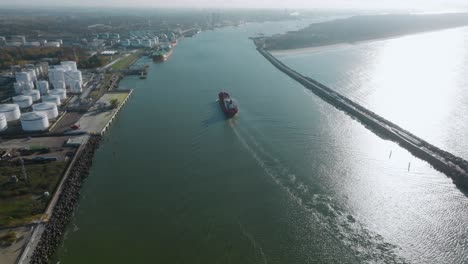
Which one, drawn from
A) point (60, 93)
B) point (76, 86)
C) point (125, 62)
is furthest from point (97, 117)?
point (125, 62)

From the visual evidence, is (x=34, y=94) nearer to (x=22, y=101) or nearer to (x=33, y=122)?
(x=22, y=101)

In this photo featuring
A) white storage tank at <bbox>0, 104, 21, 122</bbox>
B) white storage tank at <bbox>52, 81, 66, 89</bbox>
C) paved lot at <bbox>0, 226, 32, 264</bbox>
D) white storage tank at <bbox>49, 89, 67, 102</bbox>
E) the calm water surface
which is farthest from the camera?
white storage tank at <bbox>52, 81, 66, 89</bbox>

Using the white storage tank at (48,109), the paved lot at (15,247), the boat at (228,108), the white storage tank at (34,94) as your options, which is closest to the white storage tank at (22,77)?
the white storage tank at (34,94)

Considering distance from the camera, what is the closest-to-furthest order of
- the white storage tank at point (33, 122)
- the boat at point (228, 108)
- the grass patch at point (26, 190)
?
the grass patch at point (26, 190), the white storage tank at point (33, 122), the boat at point (228, 108)

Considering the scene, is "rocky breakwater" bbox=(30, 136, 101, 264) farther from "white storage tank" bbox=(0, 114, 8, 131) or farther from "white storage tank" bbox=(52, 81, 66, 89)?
"white storage tank" bbox=(52, 81, 66, 89)

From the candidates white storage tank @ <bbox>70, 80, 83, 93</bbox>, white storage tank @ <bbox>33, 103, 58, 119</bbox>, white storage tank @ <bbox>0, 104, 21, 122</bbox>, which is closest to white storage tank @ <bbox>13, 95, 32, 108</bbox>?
white storage tank @ <bbox>0, 104, 21, 122</bbox>

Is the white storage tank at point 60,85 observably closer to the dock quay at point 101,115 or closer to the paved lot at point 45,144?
the dock quay at point 101,115

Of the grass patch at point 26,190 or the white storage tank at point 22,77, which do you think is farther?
the white storage tank at point 22,77
